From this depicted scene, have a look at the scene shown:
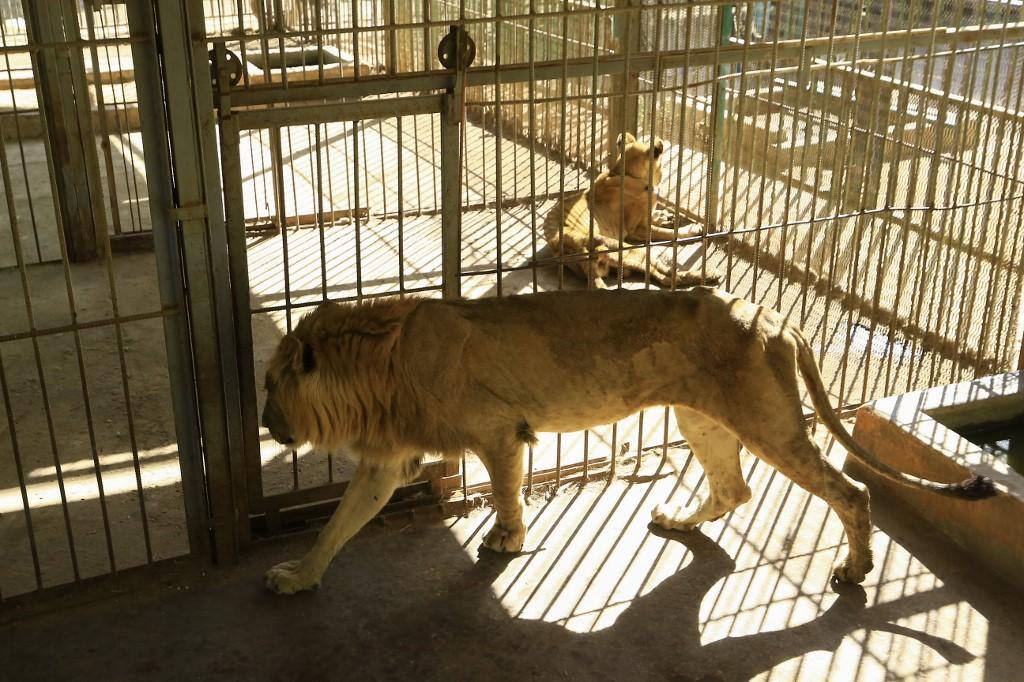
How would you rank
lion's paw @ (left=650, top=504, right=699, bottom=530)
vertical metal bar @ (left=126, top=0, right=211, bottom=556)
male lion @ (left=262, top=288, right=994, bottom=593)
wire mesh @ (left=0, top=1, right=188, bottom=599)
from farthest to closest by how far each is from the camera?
lion's paw @ (left=650, top=504, right=699, bottom=530), wire mesh @ (left=0, top=1, right=188, bottom=599), male lion @ (left=262, top=288, right=994, bottom=593), vertical metal bar @ (left=126, top=0, right=211, bottom=556)

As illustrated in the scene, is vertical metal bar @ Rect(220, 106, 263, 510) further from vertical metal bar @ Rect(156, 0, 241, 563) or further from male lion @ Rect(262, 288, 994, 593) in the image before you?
male lion @ Rect(262, 288, 994, 593)

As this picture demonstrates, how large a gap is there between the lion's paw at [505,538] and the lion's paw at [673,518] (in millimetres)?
682

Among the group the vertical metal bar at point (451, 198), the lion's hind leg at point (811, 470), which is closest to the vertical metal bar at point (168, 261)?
the vertical metal bar at point (451, 198)

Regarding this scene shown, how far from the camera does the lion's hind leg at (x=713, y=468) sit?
4.96 m

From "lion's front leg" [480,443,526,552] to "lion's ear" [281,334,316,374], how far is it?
812 millimetres

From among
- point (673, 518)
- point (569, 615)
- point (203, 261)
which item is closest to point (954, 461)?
point (673, 518)

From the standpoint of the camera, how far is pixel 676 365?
4496 millimetres

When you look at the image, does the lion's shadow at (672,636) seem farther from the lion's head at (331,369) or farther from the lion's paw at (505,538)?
the lion's head at (331,369)

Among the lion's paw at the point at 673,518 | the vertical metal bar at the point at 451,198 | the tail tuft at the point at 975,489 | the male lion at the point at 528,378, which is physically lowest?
the lion's paw at the point at 673,518

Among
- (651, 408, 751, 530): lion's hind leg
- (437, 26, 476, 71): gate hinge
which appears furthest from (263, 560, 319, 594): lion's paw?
(437, 26, 476, 71): gate hinge

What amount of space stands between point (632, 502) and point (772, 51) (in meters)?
2.25

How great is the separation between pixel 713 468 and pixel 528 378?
1098 mm

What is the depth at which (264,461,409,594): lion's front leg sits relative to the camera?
4.66 metres

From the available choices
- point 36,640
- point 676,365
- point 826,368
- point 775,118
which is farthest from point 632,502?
point 775,118
